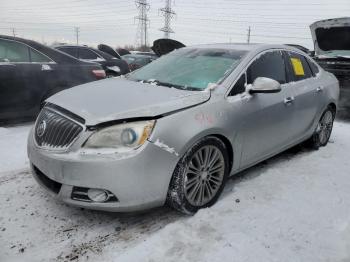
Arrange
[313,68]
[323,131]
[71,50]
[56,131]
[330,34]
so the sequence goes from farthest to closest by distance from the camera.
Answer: [71,50]
[330,34]
[323,131]
[313,68]
[56,131]

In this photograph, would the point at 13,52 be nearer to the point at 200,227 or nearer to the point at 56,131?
the point at 56,131

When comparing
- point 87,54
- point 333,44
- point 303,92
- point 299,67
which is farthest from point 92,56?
point 303,92

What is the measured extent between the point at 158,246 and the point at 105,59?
7819 millimetres

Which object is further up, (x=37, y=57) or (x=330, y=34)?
(x=330, y=34)

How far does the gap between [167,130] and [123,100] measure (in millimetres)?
486

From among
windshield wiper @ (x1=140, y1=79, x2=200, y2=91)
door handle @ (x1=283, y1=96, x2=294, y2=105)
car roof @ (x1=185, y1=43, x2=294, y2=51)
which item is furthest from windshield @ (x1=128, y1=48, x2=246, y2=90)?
door handle @ (x1=283, y1=96, x2=294, y2=105)

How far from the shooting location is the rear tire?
516 centimetres

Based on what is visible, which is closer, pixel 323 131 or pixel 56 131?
pixel 56 131

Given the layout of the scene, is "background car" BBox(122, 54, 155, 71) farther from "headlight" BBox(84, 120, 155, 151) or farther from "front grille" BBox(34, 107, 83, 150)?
"headlight" BBox(84, 120, 155, 151)

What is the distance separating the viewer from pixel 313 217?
3.22 metres

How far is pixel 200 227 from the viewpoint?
295 centimetres

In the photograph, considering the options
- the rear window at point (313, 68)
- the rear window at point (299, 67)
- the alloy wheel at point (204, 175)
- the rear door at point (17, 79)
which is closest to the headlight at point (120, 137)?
the alloy wheel at point (204, 175)

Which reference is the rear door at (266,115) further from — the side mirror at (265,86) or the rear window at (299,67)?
the rear window at (299,67)

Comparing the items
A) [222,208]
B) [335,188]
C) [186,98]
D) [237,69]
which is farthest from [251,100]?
[335,188]
